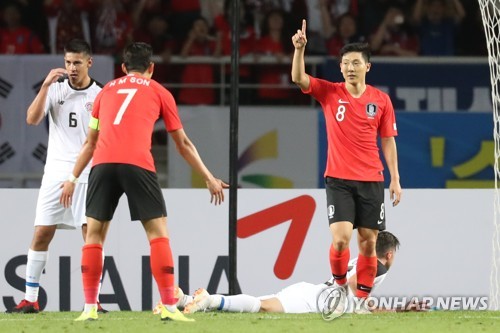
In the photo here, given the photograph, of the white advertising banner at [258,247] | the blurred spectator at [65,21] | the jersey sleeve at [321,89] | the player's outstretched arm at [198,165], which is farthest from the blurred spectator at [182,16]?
the player's outstretched arm at [198,165]

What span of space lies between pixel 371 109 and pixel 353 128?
0.19 meters

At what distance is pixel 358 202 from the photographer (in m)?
8.98

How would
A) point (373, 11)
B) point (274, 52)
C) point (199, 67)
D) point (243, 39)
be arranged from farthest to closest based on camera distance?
point (373, 11)
point (243, 39)
point (274, 52)
point (199, 67)

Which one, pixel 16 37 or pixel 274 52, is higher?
pixel 16 37

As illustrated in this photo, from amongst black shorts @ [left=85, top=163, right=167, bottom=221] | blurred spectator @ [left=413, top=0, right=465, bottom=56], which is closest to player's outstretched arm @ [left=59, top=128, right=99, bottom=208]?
black shorts @ [left=85, top=163, right=167, bottom=221]

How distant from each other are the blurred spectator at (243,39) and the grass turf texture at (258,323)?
206 inches

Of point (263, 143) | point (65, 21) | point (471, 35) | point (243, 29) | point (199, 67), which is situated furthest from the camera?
point (471, 35)

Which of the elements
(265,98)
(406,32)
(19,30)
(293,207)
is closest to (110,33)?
(19,30)

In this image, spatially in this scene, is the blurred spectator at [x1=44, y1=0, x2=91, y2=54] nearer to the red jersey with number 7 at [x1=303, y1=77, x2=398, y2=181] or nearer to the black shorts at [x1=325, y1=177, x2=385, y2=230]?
the red jersey with number 7 at [x1=303, y1=77, x2=398, y2=181]

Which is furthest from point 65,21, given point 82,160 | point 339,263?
point 82,160

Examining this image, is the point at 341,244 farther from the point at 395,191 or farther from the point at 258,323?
the point at 258,323

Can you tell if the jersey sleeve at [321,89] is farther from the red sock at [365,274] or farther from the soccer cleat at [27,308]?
the soccer cleat at [27,308]

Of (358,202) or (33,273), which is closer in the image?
(358,202)

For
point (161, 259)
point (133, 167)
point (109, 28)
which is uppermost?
point (109, 28)
